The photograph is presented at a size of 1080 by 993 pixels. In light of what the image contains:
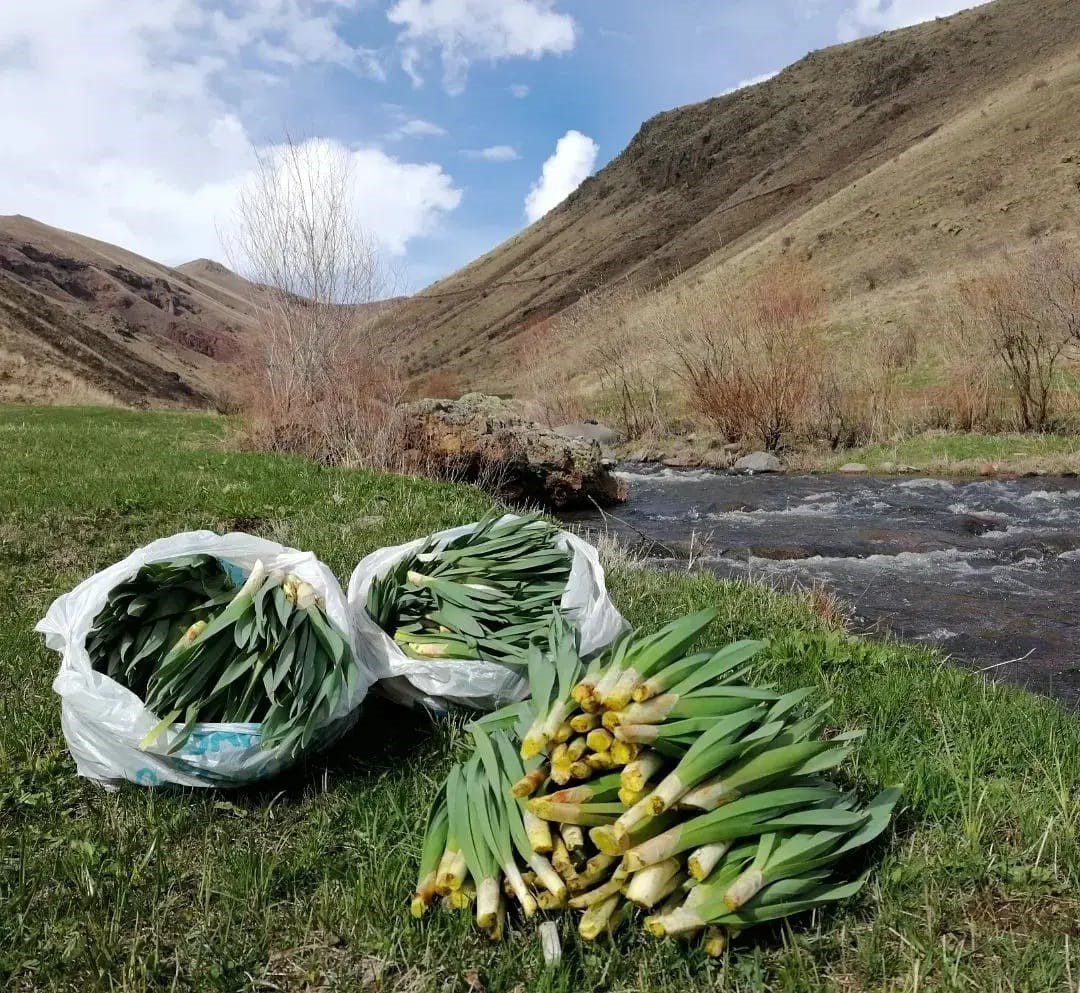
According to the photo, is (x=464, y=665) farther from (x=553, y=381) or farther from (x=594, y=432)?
(x=553, y=381)

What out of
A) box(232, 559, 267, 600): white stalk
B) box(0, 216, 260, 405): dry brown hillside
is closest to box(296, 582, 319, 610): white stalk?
box(232, 559, 267, 600): white stalk

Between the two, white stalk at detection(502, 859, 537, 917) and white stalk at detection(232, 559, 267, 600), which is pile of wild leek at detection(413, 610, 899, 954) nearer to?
white stalk at detection(502, 859, 537, 917)

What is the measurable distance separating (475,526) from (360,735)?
1.08m

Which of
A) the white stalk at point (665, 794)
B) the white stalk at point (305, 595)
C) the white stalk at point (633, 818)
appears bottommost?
the white stalk at point (633, 818)

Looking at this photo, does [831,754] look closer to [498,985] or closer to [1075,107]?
[498,985]

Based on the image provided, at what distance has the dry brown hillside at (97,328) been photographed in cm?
3559

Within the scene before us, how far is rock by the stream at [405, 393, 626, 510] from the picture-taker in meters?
11.3

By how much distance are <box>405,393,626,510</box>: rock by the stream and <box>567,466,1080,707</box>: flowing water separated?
52 centimetres

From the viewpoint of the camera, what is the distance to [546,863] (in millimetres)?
1767

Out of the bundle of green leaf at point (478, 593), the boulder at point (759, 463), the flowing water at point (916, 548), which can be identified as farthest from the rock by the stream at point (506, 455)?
the bundle of green leaf at point (478, 593)

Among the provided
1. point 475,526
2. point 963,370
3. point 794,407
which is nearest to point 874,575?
point 475,526

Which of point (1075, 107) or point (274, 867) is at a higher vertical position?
point (1075, 107)

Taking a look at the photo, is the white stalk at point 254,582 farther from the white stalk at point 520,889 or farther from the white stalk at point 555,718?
the white stalk at point 520,889

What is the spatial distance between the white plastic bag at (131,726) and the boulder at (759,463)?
44.5ft
